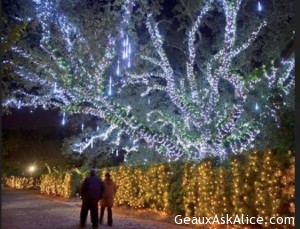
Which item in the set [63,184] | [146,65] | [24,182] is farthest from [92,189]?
[24,182]

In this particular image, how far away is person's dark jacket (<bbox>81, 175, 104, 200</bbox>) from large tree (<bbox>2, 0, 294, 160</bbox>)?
5736 millimetres

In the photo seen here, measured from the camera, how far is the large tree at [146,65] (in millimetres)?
17578

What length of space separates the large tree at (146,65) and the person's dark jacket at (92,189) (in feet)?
18.8

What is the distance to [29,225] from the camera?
1330cm

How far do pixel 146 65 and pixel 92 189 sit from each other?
9.19 metres

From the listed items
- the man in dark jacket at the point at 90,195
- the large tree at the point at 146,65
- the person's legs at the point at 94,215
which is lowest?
the person's legs at the point at 94,215

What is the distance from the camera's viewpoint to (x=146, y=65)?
2092 cm

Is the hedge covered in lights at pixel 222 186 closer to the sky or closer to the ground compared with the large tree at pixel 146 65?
closer to the ground

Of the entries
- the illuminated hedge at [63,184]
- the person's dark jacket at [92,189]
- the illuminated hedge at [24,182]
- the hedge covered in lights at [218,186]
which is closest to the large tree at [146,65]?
the hedge covered in lights at [218,186]

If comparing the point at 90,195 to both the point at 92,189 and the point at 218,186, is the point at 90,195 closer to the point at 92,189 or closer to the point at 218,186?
the point at 92,189

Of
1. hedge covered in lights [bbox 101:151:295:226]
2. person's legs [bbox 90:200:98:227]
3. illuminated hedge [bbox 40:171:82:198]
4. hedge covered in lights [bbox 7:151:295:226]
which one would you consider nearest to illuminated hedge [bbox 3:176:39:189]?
illuminated hedge [bbox 40:171:82:198]

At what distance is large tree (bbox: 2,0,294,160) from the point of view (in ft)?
57.7

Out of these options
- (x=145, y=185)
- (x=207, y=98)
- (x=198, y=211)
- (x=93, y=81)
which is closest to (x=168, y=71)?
(x=207, y=98)

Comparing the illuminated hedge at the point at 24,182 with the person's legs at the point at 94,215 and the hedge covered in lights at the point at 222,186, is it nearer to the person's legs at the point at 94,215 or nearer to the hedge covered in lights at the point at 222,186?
the hedge covered in lights at the point at 222,186
